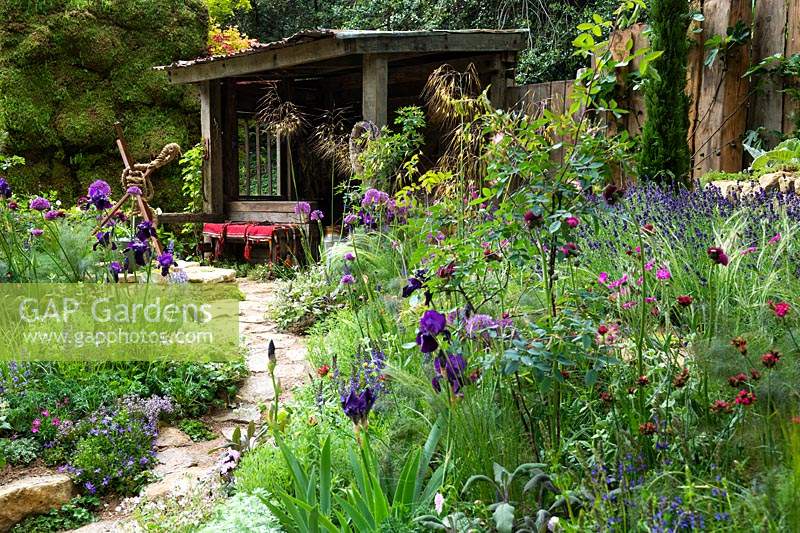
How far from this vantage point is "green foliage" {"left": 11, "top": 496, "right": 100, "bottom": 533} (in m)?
3.08

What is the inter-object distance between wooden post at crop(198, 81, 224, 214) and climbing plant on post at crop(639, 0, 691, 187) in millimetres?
6444

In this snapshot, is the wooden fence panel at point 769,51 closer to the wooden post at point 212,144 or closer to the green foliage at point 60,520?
the green foliage at point 60,520

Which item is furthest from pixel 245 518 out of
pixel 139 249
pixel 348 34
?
pixel 348 34

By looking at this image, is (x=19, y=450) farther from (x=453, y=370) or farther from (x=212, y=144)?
(x=212, y=144)

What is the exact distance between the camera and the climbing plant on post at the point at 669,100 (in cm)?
586

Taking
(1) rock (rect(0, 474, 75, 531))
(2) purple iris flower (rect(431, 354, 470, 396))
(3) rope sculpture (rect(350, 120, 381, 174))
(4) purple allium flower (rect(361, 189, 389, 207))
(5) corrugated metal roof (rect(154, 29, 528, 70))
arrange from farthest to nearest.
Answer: (5) corrugated metal roof (rect(154, 29, 528, 70)) < (3) rope sculpture (rect(350, 120, 381, 174)) < (4) purple allium flower (rect(361, 189, 389, 207)) < (1) rock (rect(0, 474, 75, 531)) < (2) purple iris flower (rect(431, 354, 470, 396))

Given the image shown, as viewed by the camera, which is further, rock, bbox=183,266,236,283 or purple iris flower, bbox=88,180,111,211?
rock, bbox=183,266,236,283

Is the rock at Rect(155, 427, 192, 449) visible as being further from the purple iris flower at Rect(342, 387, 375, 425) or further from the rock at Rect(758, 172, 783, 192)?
the rock at Rect(758, 172, 783, 192)

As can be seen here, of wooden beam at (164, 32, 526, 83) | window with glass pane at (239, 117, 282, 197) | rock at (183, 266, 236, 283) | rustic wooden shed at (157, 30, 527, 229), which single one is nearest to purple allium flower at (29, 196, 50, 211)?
rock at (183, 266, 236, 283)

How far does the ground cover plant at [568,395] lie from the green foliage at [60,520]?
2.74 feet

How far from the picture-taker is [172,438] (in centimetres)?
377

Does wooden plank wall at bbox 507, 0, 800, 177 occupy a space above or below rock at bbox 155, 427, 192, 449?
above

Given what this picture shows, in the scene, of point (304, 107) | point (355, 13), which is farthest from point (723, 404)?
point (355, 13)

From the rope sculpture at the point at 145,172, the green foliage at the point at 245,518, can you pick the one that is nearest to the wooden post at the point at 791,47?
the green foliage at the point at 245,518
